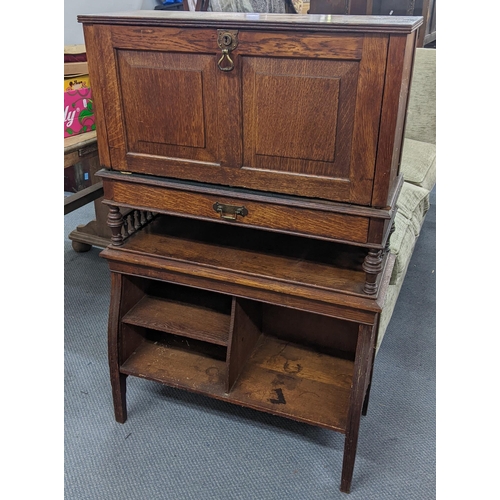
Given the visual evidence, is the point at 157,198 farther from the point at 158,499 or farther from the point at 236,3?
the point at 236,3

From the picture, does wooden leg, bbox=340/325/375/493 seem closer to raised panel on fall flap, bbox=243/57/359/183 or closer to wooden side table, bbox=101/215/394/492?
wooden side table, bbox=101/215/394/492

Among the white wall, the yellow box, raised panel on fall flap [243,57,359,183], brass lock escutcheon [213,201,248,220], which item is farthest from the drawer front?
the white wall

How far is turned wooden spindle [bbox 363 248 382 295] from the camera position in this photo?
1.40 metres

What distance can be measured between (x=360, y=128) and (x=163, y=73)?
21.6 inches

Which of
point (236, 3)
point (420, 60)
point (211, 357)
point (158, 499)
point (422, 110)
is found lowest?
point (158, 499)

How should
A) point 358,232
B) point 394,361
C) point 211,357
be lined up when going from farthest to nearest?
point 394,361, point 211,357, point 358,232

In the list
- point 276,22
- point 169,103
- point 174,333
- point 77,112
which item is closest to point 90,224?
point 77,112

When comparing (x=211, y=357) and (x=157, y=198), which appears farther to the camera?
(x=211, y=357)

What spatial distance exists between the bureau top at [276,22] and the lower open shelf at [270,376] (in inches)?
43.7

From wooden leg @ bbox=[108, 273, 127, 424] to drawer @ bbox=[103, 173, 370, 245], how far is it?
31 centimetres

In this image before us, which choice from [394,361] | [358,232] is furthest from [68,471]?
[394,361]

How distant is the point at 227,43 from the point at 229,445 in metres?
1.35

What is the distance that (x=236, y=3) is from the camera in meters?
2.49

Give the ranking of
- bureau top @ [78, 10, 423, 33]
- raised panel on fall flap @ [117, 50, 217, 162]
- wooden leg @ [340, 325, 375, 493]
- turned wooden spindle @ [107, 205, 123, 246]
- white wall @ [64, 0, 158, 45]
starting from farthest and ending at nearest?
white wall @ [64, 0, 158, 45] → turned wooden spindle @ [107, 205, 123, 246] → wooden leg @ [340, 325, 375, 493] → raised panel on fall flap @ [117, 50, 217, 162] → bureau top @ [78, 10, 423, 33]
